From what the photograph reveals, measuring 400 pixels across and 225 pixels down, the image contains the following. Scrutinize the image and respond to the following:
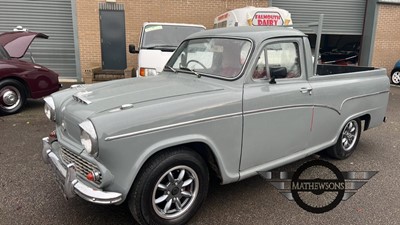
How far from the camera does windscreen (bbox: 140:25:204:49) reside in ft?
26.6

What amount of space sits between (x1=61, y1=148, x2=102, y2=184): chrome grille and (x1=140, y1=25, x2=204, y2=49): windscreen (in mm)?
5377

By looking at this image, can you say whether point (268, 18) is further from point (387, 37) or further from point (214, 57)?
point (387, 37)

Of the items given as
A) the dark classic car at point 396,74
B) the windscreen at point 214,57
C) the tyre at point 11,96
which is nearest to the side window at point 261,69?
the windscreen at point 214,57

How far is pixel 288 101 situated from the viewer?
345 cm

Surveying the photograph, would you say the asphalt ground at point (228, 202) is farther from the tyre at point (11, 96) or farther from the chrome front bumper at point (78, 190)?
the tyre at point (11, 96)

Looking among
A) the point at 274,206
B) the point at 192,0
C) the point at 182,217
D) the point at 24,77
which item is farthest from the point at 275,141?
the point at 192,0

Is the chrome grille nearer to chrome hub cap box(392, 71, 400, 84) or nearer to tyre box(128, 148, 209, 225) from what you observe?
tyre box(128, 148, 209, 225)

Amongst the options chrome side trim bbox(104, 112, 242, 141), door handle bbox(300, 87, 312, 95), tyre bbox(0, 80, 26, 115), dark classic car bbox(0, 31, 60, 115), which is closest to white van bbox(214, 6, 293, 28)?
dark classic car bbox(0, 31, 60, 115)

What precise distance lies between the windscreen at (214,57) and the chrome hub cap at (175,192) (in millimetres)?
1122

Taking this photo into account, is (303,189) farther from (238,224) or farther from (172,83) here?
(172,83)

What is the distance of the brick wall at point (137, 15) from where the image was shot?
1098 centimetres

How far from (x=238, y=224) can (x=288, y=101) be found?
1388 millimetres

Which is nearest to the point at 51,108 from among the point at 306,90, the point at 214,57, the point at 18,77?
the point at 214,57

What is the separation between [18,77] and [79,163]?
A: 5.09 metres
